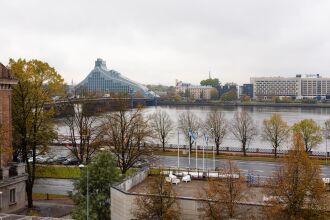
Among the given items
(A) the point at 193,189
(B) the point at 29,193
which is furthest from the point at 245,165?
(B) the point at 29,193

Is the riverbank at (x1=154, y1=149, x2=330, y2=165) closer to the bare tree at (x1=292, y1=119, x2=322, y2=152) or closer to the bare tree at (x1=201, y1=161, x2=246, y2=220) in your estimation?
the bare tree at (x1=292, y1=119, x2=322, y2=152)

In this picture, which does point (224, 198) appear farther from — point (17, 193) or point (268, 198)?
point (17, 193)

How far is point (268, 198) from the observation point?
761 inches

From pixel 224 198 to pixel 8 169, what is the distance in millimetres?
15222

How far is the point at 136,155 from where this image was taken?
112 feet

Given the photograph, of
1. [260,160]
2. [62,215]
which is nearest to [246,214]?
[62,215]

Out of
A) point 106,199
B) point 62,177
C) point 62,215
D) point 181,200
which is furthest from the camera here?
point 62,177

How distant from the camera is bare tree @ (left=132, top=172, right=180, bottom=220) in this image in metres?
19.8

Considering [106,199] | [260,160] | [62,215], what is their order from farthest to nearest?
[260,160]
[62,215]
[106,199]

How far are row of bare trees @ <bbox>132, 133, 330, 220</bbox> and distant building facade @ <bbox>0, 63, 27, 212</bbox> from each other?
10.0 m

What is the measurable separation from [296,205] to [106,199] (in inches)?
387

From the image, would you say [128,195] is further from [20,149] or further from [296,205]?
[20,149]

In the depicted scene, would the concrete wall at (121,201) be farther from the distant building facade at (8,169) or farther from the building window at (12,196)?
the building window at (12,196)

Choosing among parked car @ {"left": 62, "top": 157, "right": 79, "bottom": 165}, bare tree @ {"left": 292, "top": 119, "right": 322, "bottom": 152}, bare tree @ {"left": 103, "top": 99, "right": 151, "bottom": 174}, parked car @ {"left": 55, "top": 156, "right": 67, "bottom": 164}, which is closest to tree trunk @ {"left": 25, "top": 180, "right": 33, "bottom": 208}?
bare tree @ {"left": 103, "top": 99, "right": 151, "bottom": 174}
